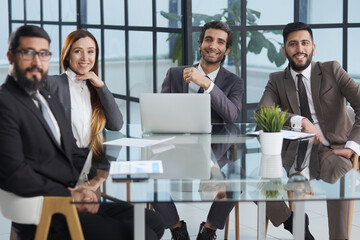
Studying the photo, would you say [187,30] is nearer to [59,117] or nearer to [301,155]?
[301,155]

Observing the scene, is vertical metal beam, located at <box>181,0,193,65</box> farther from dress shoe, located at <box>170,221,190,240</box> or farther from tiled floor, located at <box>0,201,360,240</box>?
dress shoe, located at <box>170,221,190,240</box>

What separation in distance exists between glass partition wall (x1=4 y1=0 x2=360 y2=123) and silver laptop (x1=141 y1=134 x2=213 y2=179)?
2.08 m

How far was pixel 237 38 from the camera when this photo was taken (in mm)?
5562

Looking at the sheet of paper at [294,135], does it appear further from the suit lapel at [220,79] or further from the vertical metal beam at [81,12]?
the vertical metal beam at [81,12]

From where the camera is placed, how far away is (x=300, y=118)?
3.71 metres

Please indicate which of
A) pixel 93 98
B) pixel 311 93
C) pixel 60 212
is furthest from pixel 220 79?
pixel 60 212

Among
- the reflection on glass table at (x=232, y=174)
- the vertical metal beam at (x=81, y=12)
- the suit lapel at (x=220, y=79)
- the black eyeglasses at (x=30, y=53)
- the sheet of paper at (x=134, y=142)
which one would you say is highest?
the vertical metal beam at (x=81, y=12)

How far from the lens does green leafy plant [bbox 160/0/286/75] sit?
18.0ft

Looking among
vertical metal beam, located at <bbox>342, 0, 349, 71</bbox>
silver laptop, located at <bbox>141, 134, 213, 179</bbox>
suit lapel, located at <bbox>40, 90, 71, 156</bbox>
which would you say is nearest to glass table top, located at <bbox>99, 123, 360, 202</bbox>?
silver laptop, located at <bbox>141, 134, 213, 179</bbox>

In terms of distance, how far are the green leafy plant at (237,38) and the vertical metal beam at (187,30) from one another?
0.05m

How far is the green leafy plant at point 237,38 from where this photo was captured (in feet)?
18.0

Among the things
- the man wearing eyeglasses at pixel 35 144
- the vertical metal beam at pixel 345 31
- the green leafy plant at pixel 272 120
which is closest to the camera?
the man wearing eyeglasses at pixel 35 144

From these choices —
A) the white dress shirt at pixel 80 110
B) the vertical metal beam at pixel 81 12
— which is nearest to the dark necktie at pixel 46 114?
the white dress shirt at pixel 80 110

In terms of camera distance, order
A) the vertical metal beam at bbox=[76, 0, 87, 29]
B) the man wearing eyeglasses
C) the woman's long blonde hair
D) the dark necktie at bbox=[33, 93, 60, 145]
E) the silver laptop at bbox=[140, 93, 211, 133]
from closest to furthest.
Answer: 1. the man wearing eyeglasses
2. the dark necktie at bbox=[33, 93, 60, 145]
3. the silver laptop at bbox=[140, 93, 211, 133]
4. the woman's long blonde hair
5. the vertical metal beam at bbox=[76, 0, 87, 29]
